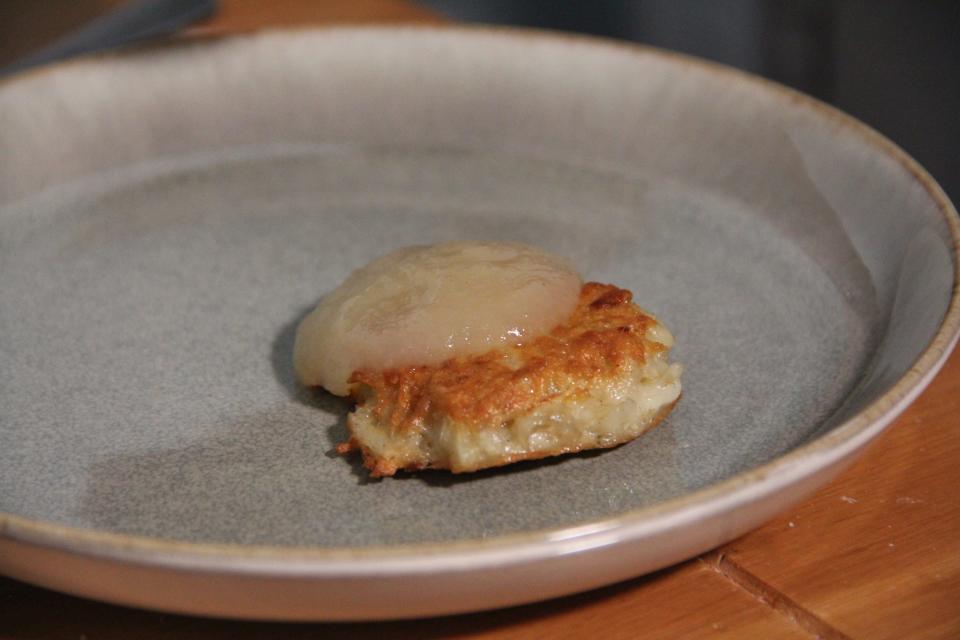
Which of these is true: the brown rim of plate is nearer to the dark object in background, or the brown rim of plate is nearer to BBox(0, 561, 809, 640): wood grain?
BBox(0, 561, 809, 640): wood grain

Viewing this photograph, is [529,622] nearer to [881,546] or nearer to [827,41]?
[881,546]

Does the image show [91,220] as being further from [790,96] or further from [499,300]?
[790,96]

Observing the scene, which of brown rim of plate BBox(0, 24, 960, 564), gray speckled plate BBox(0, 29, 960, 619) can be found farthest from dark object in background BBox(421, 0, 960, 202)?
brown rim of plate BBox(0, 24, 960, 564)

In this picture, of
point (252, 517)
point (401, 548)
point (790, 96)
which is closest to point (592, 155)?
point (790, 96)

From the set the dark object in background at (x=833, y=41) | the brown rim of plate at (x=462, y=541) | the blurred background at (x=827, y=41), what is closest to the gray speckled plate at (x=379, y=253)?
the brown rim of plate at (x=462, y=541)

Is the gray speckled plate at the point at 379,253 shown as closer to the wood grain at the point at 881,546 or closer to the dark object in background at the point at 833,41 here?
the wood grain at the point at 881,546
